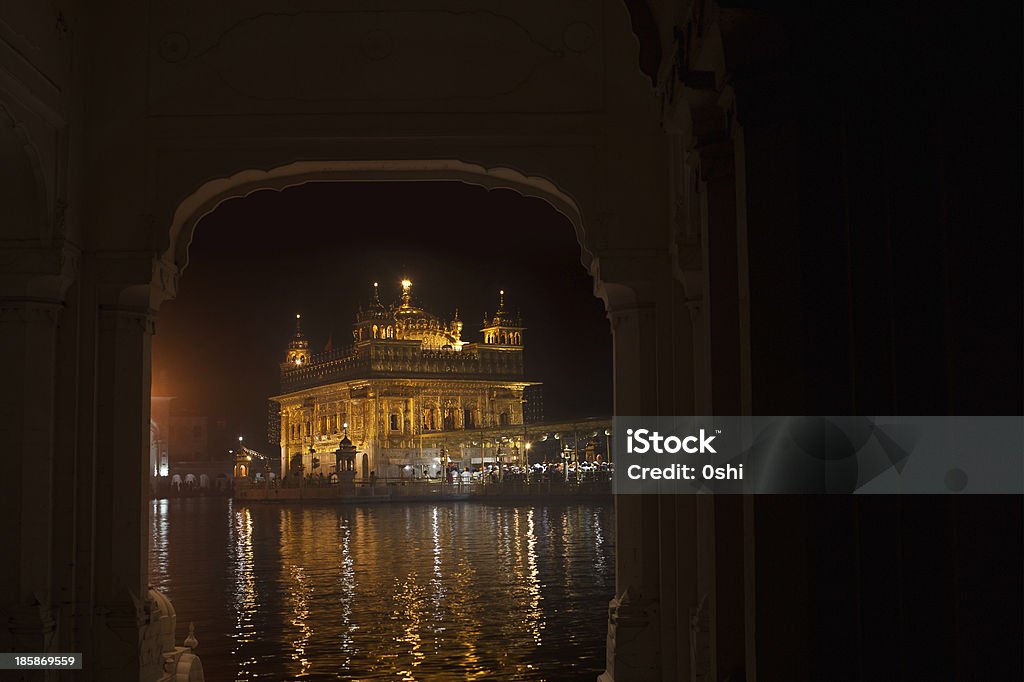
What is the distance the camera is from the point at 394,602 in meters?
11.4

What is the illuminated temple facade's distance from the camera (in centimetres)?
5778

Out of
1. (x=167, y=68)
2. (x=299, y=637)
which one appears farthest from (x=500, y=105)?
(x=299, y=637)

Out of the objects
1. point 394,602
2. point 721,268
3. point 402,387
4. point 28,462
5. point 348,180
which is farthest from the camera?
point 402,387

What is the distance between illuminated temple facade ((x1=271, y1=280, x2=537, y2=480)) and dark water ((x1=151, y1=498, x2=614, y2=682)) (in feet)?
110

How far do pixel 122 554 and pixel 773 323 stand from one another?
4.01 metres

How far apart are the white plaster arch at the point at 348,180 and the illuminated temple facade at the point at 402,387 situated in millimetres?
49336

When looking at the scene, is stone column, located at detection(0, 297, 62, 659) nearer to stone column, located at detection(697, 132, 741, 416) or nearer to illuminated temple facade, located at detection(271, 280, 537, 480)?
stone column, located at detection(697, 132, 741, 416)

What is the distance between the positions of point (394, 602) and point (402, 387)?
47452 millimetres

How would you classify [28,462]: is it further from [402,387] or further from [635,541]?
[402,387]

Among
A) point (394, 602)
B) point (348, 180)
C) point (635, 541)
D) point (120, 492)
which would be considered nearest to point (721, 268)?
point (635, 541)

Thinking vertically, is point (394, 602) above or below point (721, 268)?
below

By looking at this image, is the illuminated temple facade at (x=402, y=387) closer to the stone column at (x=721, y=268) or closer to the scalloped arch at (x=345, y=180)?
the scalloped arch at (x=345, y=180)

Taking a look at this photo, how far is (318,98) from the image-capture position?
6.01 metres

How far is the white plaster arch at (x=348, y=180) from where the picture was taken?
6125 millimetres
